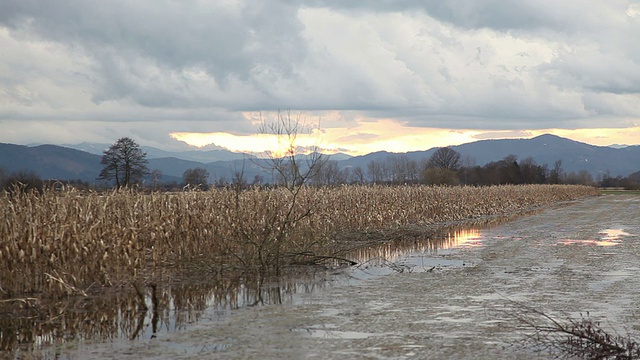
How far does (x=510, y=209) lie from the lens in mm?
48875

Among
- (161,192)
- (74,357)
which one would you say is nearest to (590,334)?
(74,357)

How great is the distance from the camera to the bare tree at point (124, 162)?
7388 centimetres

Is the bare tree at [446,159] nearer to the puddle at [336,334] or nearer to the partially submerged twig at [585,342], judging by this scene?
the puddle at [336,334]

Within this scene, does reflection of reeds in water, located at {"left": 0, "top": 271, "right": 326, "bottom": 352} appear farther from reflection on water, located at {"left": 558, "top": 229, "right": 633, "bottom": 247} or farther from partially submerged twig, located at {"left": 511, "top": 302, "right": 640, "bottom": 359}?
reflection on water, located at {"left": 558, "top": 229, "right": 633, "bottom": 247}

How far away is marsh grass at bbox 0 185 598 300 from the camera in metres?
12.9

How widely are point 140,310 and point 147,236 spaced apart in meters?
4.74

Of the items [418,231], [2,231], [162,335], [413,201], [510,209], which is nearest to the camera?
[162,335]

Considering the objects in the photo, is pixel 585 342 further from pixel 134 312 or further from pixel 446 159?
pixel 446 159

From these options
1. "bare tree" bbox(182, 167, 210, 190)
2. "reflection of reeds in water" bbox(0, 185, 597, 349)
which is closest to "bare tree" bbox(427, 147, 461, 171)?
"bare tree" bbox(182, 167, 210, 190)

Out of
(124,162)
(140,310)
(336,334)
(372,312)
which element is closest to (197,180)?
(140,310)

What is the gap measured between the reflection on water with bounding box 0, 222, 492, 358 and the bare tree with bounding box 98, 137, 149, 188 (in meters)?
59.9

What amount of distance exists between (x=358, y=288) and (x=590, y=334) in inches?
244

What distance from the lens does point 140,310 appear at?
1205 centimetres

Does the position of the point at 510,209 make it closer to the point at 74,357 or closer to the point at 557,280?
the point at 557,280
